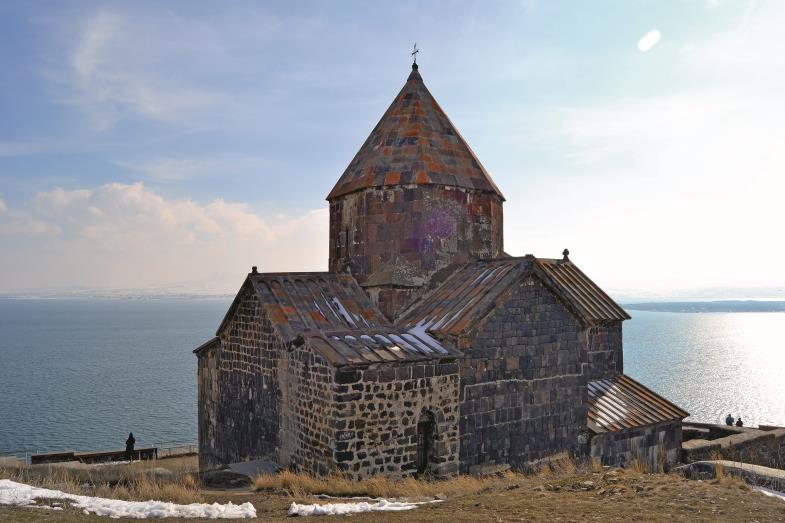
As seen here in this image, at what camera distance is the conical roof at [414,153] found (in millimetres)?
14555

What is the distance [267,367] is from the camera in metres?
12.4

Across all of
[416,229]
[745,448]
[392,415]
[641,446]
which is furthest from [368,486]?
[745,448]

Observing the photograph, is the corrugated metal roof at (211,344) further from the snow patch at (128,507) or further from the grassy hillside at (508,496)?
the snow patch at (128,507)

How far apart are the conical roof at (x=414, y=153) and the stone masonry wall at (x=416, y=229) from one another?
25 cm

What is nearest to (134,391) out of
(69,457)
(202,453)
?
(69,457)

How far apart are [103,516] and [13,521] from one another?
0.94 metres

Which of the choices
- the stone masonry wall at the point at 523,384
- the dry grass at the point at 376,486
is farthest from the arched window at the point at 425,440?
the stone masonry wall at the point at 523,384

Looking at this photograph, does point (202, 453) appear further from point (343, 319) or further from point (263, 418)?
point (343, 319)

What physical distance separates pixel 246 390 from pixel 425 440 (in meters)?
4.34

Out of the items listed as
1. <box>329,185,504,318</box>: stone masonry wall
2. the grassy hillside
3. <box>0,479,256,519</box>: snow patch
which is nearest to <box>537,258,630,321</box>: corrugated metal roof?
<box>329,185,504,318</box>: stone masonry wall

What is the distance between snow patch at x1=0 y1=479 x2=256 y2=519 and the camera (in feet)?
24.3

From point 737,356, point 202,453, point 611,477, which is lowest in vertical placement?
point 737,356

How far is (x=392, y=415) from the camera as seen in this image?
10.5 meters

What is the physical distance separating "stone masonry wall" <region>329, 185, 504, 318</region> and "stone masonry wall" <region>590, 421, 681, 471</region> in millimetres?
5069
